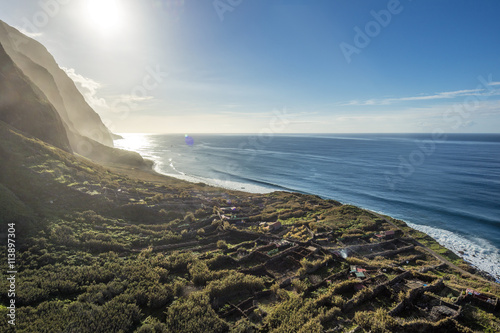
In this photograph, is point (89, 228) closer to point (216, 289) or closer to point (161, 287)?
point (161, 287)

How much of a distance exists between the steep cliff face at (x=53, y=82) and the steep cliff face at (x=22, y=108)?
32567 millimetres

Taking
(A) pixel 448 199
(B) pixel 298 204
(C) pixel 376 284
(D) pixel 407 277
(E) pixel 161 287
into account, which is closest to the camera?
(E) pixel 161 287

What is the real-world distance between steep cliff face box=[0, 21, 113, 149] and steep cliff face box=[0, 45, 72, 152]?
32.6 metres

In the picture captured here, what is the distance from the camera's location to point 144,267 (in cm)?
2152

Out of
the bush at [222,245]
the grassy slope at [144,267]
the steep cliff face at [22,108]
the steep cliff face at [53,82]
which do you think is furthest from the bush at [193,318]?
the steep cliff face at [53,82]

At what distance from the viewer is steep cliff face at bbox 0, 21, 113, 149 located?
2953 inches

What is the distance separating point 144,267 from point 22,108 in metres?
46.0

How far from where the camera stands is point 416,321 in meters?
16.4

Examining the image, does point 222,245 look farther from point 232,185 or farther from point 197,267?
point 232,185

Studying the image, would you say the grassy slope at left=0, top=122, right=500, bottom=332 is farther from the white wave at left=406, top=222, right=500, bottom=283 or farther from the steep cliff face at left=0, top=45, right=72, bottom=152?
the steep cliff face at left=0, top=45, right=72, bottom=152

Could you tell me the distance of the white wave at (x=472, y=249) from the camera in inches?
1175

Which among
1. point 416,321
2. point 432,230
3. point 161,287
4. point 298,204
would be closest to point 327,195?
point 298,204

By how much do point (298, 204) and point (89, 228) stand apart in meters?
38.6

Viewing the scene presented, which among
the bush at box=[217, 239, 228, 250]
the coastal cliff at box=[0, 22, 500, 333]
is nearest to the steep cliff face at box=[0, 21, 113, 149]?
the coastal cliff at box=[0, 22, 500, 333]
